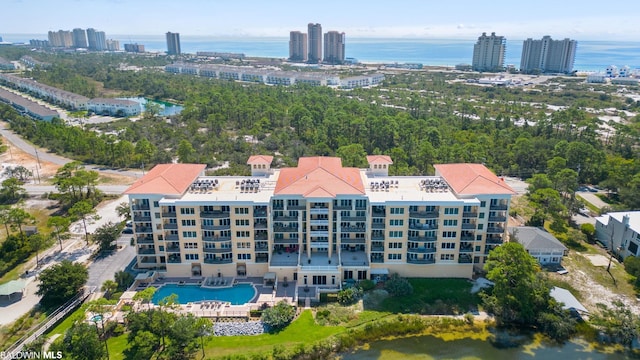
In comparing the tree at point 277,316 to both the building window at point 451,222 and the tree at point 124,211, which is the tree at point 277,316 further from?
the tree at point 124,211

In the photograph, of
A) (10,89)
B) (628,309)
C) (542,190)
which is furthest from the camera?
(10,89)

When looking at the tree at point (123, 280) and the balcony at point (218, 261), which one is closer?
the tree at point (123, 280)

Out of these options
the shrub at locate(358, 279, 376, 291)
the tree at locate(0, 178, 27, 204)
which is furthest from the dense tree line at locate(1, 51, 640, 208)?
the shrub at locate(358, 279, 376, 291)

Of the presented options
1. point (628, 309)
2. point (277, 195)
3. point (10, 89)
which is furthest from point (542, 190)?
point (10, 89)

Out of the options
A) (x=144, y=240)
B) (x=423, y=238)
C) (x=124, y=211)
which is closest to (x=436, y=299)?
(x=423, y=238)

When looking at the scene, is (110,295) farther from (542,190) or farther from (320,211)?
(542,190)

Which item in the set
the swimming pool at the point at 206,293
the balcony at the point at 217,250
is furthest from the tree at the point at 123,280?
the balcony at the point at 217,250

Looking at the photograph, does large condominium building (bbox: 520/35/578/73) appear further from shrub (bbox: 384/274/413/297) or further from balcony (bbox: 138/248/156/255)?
balcony (bbox: 138/248/156/255)
